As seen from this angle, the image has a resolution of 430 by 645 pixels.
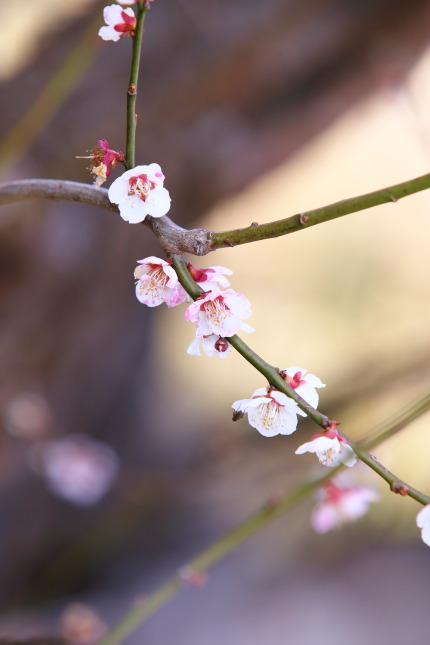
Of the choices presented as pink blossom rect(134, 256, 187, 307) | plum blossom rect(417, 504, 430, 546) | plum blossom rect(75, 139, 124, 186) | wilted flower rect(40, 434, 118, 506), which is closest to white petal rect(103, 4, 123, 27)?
plum blossom rect(75, 139, 124, 186)

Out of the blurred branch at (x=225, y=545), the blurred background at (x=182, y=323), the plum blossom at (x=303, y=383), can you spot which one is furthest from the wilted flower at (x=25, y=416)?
the plum blossom at (x=303, y=383)

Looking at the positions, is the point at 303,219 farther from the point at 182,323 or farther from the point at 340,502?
the point at 182,323

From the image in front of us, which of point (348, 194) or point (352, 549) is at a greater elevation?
point (348, 194)

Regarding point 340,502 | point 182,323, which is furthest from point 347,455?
point 182,323

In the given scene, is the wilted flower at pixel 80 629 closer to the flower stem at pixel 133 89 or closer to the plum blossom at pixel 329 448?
the plum blossom at pixel 329 448

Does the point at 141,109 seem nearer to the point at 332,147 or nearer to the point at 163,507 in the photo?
the point at 332,147

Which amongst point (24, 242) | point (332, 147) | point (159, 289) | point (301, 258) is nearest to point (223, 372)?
point (301, 258)

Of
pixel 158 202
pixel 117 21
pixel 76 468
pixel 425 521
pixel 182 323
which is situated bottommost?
pixel 76 468
